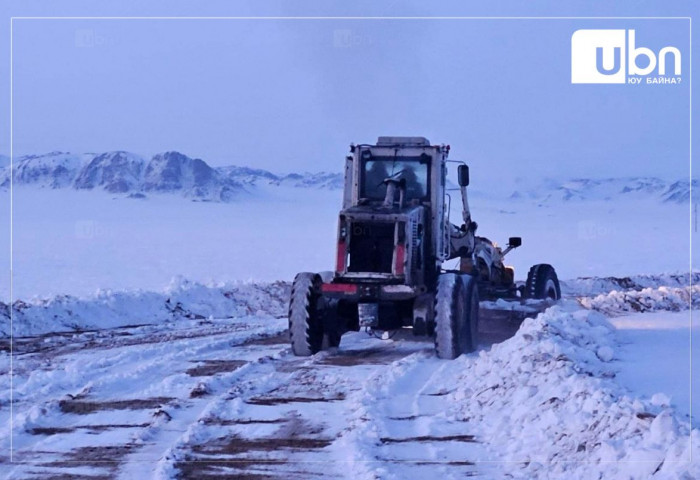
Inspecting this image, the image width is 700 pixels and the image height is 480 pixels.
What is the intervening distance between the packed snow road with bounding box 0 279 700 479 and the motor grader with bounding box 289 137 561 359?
501 millimetres

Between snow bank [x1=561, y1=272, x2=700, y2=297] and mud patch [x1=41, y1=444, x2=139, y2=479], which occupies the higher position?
snow bank [x1=561, y1=272, x2=700, y2=297]

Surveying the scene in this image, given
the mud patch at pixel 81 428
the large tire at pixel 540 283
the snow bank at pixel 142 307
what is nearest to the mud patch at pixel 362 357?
the mud patch at pixel 81 428

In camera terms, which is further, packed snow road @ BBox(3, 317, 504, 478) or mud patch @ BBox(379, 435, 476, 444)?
mud patch @ BBox(379, 435, 476, 444)

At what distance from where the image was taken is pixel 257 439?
8.82 metres

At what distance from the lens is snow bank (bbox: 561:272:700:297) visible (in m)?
27.7

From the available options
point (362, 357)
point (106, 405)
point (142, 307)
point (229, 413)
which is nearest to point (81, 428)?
point (106, 405)

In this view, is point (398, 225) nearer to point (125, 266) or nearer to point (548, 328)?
point (548, 328)

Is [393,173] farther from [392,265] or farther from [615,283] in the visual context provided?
[615,283]

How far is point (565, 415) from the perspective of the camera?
8.18 meters

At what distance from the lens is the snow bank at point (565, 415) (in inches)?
269

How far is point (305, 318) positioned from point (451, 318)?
206 cm

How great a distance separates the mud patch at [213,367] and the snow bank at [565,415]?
3012 millimetres

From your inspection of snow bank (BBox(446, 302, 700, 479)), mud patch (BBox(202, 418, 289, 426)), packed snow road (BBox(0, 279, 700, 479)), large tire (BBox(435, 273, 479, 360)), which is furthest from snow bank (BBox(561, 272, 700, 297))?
mud patch (BBox(202, 418, 289, 426))

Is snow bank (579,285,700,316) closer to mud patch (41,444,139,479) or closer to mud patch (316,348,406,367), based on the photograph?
mud patch (316,348,406,367)
